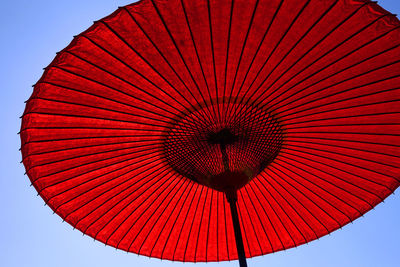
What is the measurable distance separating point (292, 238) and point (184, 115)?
2.55 m

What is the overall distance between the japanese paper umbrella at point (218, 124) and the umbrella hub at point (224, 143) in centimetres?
1

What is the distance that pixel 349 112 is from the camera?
12.9 ft

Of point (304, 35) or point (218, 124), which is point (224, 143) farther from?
point (304, 35)

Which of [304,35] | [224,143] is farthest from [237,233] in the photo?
[304,35]

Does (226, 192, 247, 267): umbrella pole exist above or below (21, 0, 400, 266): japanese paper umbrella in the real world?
below

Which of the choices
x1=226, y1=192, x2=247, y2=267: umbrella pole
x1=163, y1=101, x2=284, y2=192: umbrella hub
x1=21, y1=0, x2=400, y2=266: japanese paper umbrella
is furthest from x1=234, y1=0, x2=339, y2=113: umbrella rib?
x1=226, y1=192, x2=247, y2=267: umbrella pole

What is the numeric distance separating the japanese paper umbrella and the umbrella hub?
14mm

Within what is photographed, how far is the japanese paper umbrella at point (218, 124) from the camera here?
3.05 metres

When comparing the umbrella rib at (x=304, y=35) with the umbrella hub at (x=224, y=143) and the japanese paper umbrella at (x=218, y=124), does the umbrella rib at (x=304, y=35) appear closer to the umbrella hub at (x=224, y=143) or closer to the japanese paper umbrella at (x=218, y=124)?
the japanese paper umbrella at (x=218, y=124)

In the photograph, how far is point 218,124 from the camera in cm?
410

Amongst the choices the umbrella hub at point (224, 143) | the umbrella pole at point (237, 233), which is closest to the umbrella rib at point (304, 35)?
the umbrella hub at point (224, 143)

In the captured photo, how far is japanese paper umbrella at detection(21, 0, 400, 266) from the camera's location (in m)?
3.05

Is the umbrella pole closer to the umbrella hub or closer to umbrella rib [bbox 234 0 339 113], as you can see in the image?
the umbrella hub

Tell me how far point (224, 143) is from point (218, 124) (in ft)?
0.79
